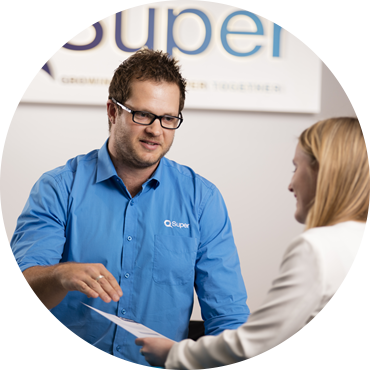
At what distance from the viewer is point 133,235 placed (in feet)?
5.16

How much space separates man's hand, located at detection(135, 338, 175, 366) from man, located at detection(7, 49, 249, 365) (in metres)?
0.50

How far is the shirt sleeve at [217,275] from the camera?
1452mm

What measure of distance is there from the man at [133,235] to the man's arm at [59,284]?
70mm

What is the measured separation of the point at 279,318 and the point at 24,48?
221cm

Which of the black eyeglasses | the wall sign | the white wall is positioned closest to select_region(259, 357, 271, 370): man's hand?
the black eyeglasses

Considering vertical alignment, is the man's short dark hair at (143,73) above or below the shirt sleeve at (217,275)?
above

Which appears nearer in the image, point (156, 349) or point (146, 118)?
point (156, 349)

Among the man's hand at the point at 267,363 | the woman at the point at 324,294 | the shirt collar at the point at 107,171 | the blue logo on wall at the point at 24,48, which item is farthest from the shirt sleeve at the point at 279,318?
the blue logo on wall at the point at 24,48

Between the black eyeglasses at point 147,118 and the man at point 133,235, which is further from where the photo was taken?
the black eyeglasses at point 147,118

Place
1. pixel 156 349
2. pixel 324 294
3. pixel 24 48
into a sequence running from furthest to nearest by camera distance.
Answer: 1. pixel 24 48
2. pixel 156 349
3. pixel 324 294

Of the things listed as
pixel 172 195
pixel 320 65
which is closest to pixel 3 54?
pixel 172 195

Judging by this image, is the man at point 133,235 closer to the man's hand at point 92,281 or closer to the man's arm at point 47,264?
the man's arm at point 47,264

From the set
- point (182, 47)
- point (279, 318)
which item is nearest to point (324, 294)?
point (279, 318)

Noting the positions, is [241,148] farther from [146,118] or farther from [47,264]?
[47,264]
